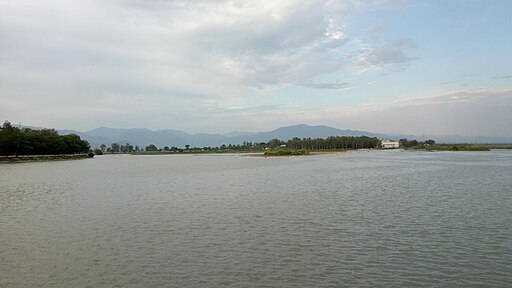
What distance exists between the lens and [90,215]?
19.9 m

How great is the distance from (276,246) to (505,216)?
11.0m

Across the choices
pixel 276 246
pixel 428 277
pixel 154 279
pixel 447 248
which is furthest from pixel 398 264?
pixel 154 279

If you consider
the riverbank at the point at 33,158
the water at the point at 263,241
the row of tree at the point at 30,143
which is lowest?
the water at the point at 263,241

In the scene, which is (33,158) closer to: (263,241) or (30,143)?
(30,143)

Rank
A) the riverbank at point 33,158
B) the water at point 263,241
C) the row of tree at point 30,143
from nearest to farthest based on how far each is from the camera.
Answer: the water at point 263,241, the riverbank at point 33,158, the row of tree at point 30,143

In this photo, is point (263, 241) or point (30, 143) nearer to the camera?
point (263, 241)

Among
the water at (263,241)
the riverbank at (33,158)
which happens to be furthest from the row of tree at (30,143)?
the water at (263,241)

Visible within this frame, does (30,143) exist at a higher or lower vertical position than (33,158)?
higher

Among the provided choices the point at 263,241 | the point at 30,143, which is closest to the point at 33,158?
the point at 30,143

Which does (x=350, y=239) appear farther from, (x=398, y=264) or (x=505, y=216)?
(x=505, y=216)

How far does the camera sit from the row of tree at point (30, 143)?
307ft

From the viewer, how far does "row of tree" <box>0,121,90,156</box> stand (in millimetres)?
93562

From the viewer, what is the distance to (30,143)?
10038 cm

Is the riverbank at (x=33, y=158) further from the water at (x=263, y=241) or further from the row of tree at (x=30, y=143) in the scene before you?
the water at (x=263, y=241)
